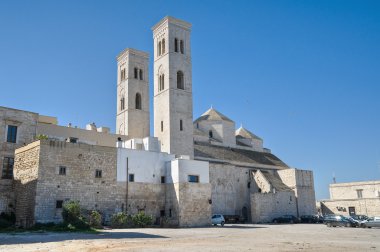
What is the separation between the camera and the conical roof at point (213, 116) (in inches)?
1865

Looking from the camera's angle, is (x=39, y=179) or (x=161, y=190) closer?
(x=39, y=179)

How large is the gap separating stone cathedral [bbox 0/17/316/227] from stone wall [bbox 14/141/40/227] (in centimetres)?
6

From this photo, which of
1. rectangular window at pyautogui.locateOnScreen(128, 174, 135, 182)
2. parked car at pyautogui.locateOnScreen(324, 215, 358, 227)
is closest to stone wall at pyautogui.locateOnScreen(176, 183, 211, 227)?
rectangular window at pyautogui.locateOnScreen(128, 174, 135, 182)

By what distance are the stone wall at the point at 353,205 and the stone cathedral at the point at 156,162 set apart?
13.4 ft

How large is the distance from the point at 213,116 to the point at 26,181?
2683 centimetres

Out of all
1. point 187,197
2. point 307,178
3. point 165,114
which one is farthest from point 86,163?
point 307,178

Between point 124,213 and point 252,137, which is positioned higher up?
point 252,137

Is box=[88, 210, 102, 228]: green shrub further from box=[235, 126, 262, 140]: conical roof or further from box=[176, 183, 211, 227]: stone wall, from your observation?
box=[235, 126, 262, 140]: conical roof

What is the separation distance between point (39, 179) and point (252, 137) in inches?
1303

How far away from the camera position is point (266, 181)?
133 ft

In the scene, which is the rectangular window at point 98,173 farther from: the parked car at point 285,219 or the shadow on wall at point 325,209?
the shadow on wall at point 325,209

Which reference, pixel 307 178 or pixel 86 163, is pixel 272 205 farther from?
pixel 86 163

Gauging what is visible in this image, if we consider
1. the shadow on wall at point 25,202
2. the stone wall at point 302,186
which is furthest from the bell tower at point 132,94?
the shadow on wall at point 25,202

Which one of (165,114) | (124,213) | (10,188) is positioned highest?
(165,114)
